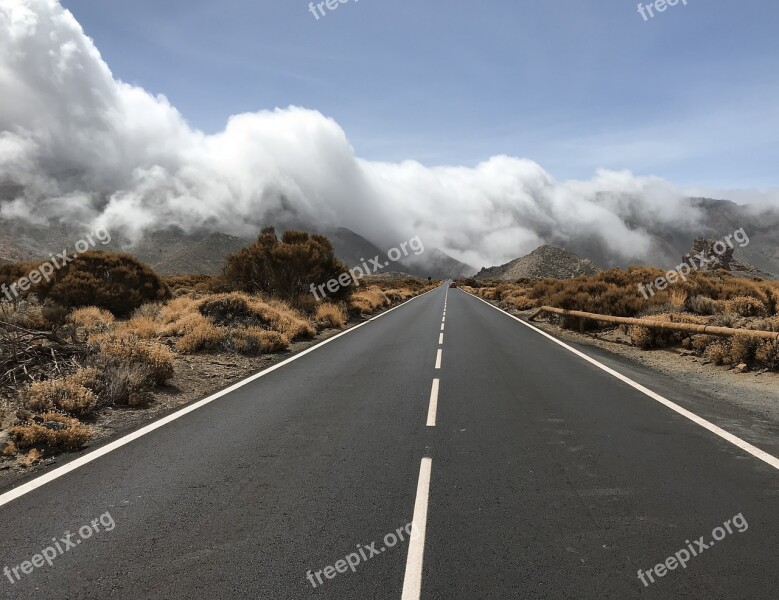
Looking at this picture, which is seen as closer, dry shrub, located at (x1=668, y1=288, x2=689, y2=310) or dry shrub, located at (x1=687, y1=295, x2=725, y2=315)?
dry shrub, located at (x1=687, y1=295, x2=725, y2=315)

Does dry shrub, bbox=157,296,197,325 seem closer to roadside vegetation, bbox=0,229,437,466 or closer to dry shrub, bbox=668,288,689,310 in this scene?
roadside vegetation, bbox=0,229,437,466

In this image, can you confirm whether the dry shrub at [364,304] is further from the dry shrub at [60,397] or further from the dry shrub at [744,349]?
the dry shrub at [60,397]

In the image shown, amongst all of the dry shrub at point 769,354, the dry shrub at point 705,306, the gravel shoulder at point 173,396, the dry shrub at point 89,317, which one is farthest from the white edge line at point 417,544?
the dry shrub at point 705,306

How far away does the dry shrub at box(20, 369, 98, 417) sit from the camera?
6.36 meters

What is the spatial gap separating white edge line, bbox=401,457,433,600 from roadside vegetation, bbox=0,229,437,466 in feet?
13.7

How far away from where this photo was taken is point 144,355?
8547 mm

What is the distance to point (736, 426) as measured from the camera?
6.43 m

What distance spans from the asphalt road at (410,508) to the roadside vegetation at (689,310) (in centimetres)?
432

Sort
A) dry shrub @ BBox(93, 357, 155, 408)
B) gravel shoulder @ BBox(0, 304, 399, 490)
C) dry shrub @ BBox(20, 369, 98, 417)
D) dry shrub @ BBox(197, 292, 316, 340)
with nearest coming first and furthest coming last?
1. gravel shoulder @ BBox(0, 304, 399, 490)
2. dry shrub @ BBox(20, 369, 98, 417)
3. dry shrub @ BBox(93, 357, 155, 408)
4. dry shrub @ BBox(197, 292, 316, 340)

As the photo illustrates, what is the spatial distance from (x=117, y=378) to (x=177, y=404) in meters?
A: 1.00

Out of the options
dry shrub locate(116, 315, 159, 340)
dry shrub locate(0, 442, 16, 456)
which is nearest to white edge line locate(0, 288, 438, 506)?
dry shrub locate(0, 442, 16, 456)

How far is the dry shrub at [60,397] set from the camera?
636cm

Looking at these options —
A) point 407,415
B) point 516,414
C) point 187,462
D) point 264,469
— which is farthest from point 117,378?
point 516,414

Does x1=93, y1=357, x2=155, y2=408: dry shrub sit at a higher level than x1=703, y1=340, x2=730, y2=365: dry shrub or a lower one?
higher
